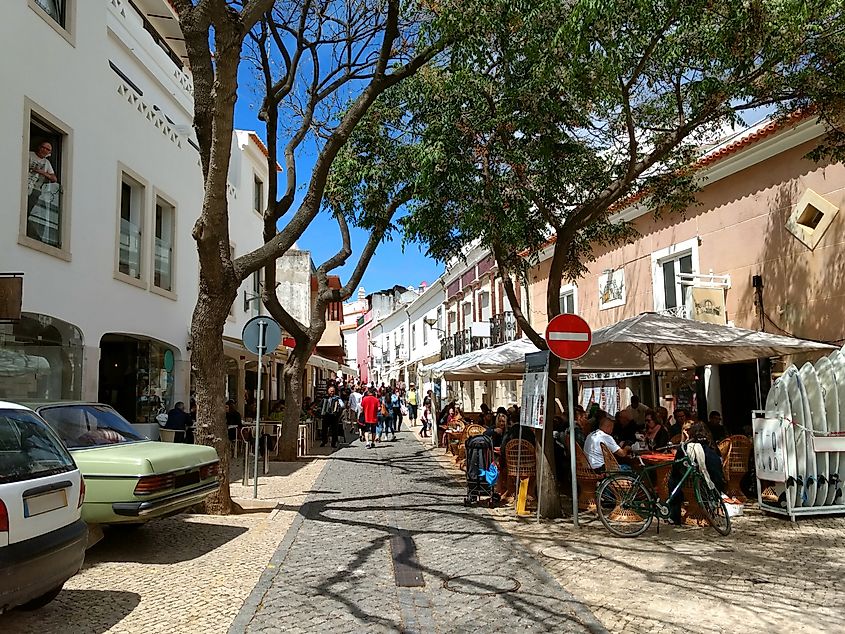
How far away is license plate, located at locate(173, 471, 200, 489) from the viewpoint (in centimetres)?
736

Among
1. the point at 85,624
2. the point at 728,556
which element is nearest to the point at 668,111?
the point at 728,556

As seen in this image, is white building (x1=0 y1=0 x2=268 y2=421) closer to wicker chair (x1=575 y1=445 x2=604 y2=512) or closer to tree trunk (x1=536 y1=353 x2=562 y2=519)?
tree trunk (x1=536 y1=353 x2=562 y2=519)

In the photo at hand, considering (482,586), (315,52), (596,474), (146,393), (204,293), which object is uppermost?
(315,52)

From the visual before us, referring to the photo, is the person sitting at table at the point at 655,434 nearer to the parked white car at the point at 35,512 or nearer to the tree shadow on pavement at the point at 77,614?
the tree shadow on pavement at the point at 77,614

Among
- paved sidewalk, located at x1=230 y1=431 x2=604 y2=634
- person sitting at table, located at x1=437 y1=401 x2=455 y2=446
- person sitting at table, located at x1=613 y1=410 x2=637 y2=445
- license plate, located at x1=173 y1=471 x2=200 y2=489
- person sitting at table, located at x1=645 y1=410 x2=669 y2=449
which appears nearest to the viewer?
paved sidewalk, located at x1=230 y1=431 x2=604 y2=634

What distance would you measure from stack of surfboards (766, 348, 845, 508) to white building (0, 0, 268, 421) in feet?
33.8

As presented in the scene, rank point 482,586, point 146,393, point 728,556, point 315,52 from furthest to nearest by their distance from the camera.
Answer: point 146,393
point 315,52
point 728,556
point 482,586

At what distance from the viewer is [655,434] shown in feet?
38.3

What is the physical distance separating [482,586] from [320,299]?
12.2m

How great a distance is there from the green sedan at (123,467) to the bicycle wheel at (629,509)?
177 inches

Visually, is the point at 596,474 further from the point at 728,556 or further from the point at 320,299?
the point at 320,299

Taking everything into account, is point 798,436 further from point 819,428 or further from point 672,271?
point 672,271

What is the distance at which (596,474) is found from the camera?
9.55 meters

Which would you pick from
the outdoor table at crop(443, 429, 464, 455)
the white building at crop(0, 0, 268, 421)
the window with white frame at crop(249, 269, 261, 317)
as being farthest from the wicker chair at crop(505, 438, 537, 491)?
the window with white frame at crop(249, 269, 261, 317)
